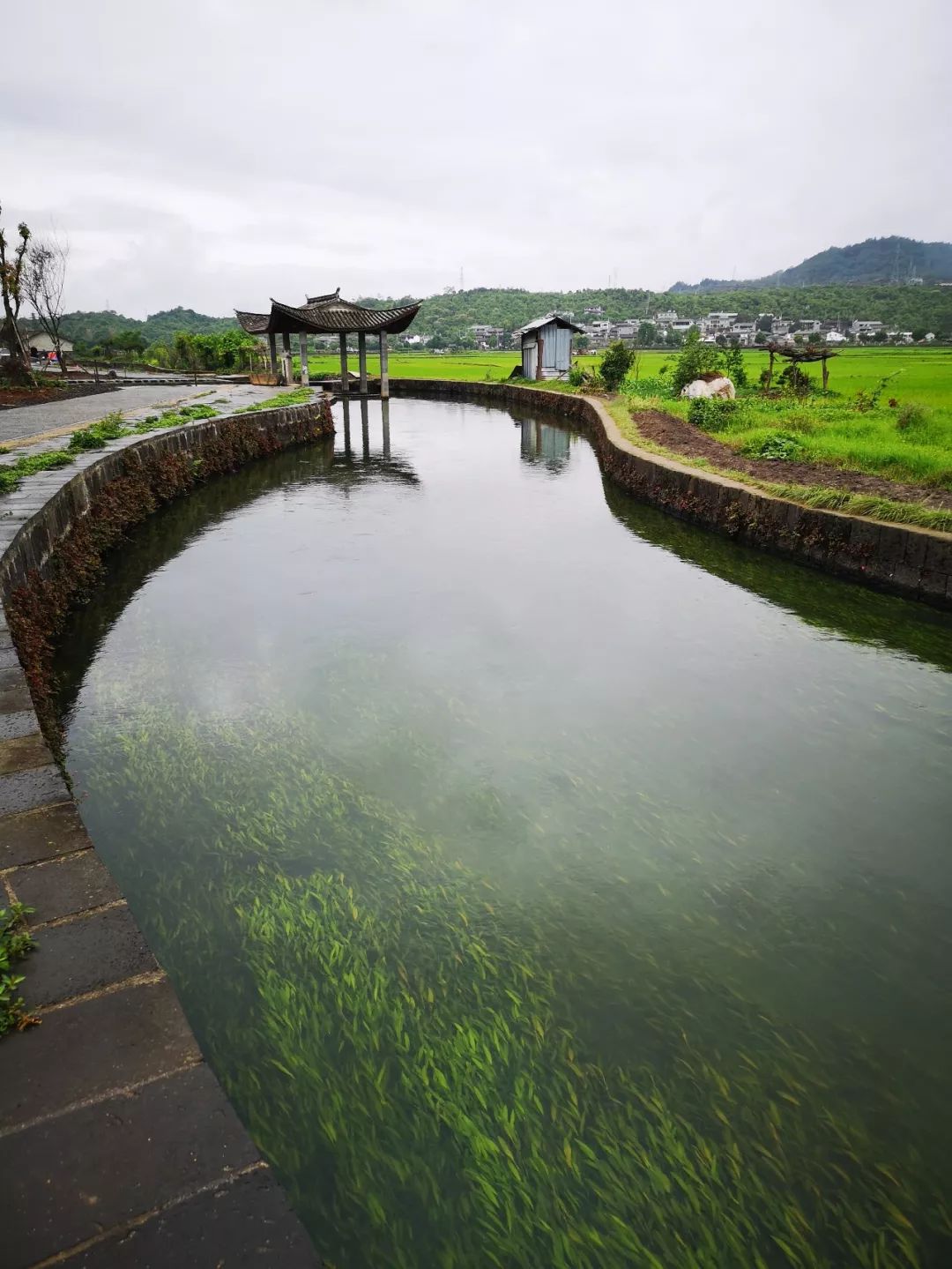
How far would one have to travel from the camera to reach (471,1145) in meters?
2.54

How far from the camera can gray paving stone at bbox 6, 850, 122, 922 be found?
2.46 metres

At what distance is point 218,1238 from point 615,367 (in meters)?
30.8

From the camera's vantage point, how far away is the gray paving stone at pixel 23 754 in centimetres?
324

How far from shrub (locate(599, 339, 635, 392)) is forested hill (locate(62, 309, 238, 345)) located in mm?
62034

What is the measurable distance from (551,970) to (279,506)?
11427 millimetres

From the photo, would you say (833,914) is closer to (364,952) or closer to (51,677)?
(364,952)

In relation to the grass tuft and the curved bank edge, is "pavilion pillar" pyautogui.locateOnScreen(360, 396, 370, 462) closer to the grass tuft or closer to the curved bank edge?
the curved bank edge

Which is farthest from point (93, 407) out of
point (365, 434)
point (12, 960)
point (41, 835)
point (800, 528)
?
point (12, 960)

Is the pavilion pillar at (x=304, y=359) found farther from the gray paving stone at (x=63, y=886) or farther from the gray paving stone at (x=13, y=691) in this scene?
the gray paving stone at (x=63, y=886)

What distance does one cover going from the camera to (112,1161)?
1666mm

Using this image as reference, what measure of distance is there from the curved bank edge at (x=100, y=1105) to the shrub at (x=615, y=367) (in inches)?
1149

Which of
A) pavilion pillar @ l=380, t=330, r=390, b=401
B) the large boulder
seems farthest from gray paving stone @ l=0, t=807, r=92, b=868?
pavilion pillar @ l=380, t=330, r=390, b=401

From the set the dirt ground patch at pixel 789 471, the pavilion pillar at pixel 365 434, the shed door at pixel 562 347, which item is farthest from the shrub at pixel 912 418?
the shed door at pixel 562 347


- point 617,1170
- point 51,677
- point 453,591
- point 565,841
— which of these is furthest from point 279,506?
point 617,1170
